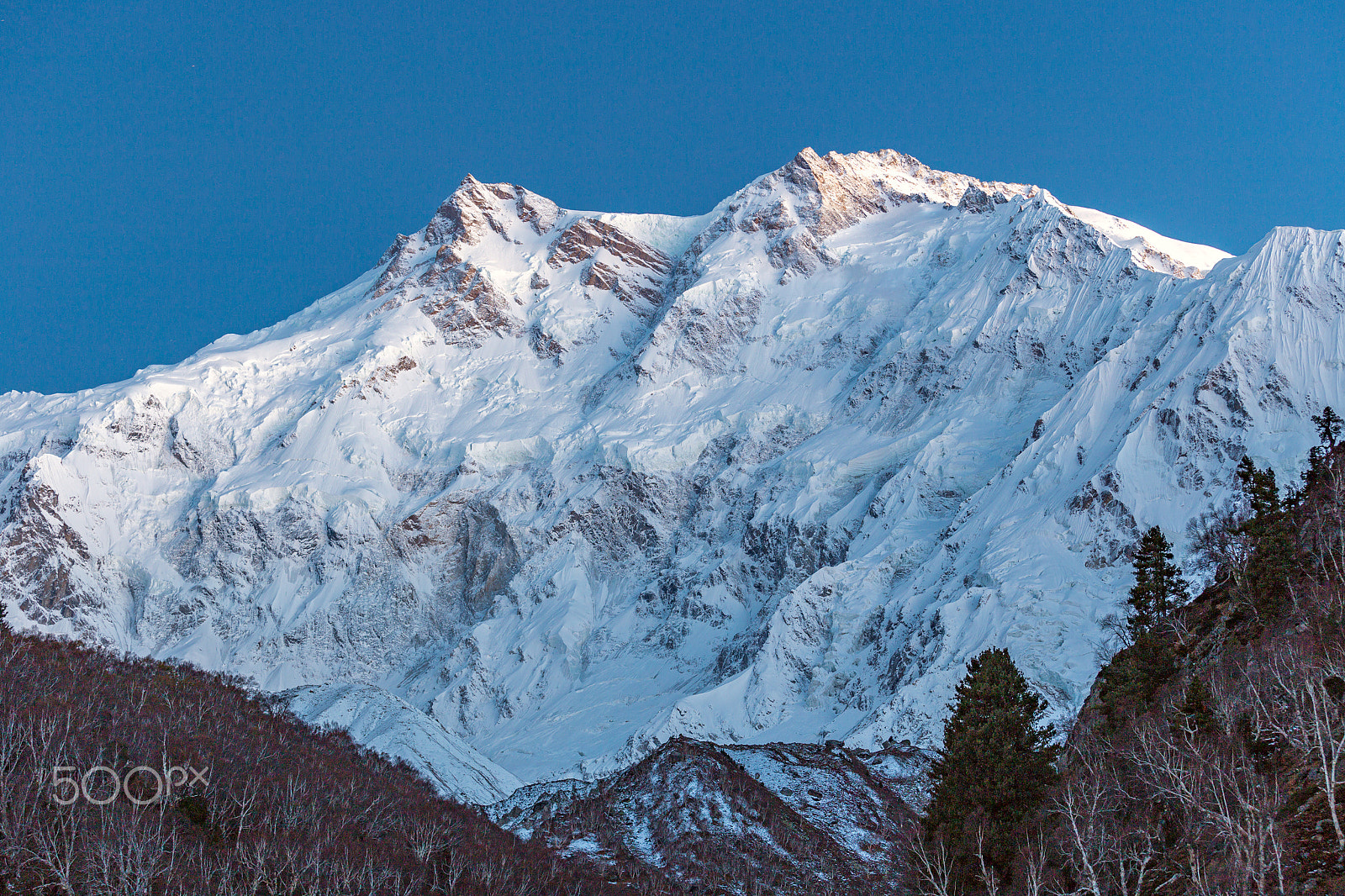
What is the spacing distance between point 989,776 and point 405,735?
49131 mm

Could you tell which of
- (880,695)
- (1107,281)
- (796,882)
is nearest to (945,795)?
(796,882)

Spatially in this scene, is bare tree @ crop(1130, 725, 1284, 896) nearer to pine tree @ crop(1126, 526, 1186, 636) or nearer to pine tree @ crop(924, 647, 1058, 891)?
pine tree @ crop(924, 647, 1058, 891)

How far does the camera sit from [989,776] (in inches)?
1738

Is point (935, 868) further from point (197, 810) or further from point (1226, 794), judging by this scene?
point (197, 810)

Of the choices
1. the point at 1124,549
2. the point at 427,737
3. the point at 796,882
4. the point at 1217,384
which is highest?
the point at 1217,384

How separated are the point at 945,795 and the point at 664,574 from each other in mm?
132483

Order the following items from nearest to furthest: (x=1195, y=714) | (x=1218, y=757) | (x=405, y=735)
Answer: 1. (x=1218, y=757)
2. (x=1195, y=714)
3. (x=405, y=735)

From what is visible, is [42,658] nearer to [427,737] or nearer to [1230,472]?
[427,737]

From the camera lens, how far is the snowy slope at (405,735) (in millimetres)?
77000

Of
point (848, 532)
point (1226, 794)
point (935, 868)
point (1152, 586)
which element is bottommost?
point (1226, 794)

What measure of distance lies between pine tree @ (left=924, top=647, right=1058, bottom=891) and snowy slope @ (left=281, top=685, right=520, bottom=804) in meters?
38.5

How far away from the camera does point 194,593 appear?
198750 mm

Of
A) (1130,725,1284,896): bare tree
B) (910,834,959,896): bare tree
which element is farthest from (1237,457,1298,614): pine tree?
(910,834,959,896): bare tree

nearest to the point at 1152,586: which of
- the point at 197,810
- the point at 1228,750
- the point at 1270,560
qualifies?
the point at 1270,560
